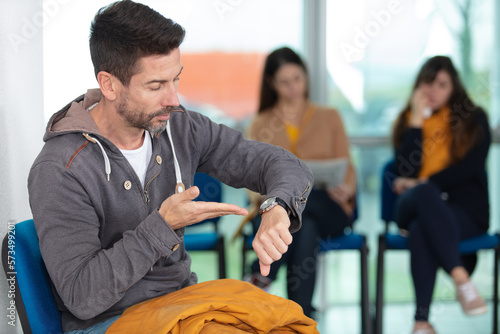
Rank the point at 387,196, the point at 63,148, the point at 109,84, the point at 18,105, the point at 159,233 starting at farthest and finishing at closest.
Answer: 1. the point at 387,196
2. the point at 18,105
3. the point at 109,84
4. the point at 63,148
5. the point at 159,233

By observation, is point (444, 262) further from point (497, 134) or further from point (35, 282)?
point (35, 282)

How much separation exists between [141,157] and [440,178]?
185 cm

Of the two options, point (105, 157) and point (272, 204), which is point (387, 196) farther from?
point (105, 157)

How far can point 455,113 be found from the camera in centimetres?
285

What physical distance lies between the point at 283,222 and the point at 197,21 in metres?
2.38

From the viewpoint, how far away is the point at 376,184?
356 cm

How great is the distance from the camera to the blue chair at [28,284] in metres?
1.27

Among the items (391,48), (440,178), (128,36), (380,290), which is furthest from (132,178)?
(391,48)

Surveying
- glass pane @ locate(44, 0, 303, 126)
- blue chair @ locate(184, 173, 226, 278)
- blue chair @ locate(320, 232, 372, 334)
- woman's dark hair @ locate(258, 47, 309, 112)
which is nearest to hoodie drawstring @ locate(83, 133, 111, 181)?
blue chair @ locate(184, 173, 226, 278)

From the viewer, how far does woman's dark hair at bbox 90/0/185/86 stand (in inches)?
50.4

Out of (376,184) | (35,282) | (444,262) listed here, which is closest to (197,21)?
(376,184)

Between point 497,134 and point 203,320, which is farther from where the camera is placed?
point 497,134

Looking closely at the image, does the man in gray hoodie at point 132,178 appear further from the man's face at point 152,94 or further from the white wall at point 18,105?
the white wall at point 18,105

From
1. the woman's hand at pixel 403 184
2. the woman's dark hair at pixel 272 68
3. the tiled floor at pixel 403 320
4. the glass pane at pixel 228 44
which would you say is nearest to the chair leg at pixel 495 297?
the tiled floor at pixel 403 320
